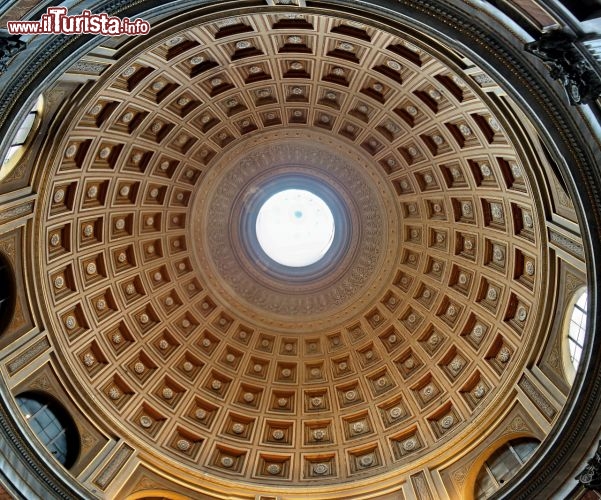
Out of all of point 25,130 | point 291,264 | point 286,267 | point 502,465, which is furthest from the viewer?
point 291,264

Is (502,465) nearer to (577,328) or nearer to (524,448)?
(524,448)

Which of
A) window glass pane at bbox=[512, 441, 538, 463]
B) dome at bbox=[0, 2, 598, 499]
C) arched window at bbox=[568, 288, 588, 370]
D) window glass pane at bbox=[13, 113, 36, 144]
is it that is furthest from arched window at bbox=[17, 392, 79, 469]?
arched window at bbox=[568, 288, 588, 370]

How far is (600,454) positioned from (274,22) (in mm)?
17320

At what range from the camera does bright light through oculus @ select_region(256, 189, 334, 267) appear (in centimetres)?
3250

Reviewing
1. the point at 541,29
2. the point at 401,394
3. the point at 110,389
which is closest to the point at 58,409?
the point at 110,389

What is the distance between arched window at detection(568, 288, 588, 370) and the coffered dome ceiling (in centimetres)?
126

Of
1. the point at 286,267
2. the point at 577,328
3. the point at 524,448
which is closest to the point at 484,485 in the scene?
the point at 524,448

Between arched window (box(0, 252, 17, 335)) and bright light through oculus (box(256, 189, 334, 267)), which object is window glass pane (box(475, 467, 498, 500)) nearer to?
bright light through oculus (box(256, 189, 334, 267))

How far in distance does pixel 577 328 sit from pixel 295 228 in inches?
781

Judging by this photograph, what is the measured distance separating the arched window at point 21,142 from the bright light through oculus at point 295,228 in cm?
1518

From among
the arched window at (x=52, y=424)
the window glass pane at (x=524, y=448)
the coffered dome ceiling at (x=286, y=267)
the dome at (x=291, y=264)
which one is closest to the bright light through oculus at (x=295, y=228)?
the dome at (x=291, y=264)

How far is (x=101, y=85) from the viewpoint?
18234 mm

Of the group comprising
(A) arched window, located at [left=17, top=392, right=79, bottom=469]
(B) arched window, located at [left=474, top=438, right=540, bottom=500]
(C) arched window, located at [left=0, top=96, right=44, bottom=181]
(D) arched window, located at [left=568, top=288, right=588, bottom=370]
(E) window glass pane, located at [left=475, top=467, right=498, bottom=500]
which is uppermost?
(C) arched window, located at [left=0, top=96, right=44, bottom=181]

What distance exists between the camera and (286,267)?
102ft
